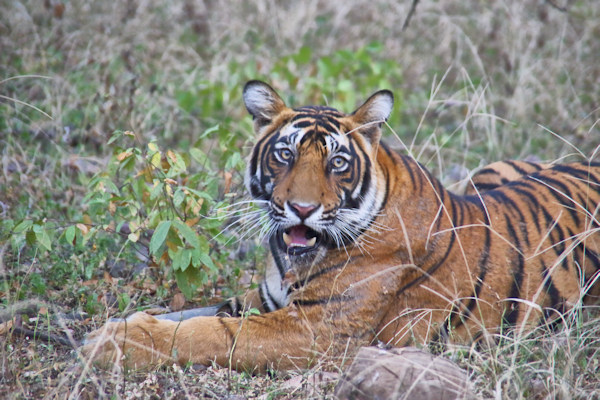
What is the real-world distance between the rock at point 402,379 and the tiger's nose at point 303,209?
787mm

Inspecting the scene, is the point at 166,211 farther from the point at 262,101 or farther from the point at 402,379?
the point at 402,379

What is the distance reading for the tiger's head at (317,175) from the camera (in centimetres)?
330

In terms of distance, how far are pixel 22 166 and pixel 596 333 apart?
4133mm

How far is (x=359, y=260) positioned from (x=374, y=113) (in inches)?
30.8

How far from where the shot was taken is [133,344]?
3.14m

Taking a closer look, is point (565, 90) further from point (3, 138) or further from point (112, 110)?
point (3, 138)

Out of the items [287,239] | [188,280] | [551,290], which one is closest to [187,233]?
[188,280]

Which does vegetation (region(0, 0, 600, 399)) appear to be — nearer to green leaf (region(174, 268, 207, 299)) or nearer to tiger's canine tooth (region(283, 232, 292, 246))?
green leaf (region(174, 268, 207, 299))

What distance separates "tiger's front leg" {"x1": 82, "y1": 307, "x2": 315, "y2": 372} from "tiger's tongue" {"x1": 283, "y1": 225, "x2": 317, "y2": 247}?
0.34 m

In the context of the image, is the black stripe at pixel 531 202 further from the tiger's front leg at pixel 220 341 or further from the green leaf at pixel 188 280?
the green leaf at pixel 188 280

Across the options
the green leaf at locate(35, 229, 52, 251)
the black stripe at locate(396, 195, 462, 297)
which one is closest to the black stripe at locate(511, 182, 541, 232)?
the black stripe at locate(396, 195, 462, 297)

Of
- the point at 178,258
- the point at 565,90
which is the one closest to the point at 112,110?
the point at 178,258

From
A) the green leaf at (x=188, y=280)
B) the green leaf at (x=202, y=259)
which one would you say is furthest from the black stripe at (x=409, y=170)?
the green leaf at (x=188, y=280)

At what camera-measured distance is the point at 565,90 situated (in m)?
6.99
